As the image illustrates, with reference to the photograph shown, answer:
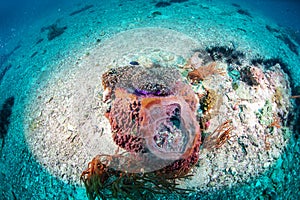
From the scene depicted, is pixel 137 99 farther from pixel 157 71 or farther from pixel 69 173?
pixel 69 173

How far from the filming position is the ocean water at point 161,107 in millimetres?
4160

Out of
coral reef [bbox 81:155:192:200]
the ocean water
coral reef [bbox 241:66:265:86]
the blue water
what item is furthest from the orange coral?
the blue water

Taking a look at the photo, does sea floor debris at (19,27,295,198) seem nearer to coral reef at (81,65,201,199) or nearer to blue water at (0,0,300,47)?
coral reef at (81,65,201,199)

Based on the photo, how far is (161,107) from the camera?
3.80 meters

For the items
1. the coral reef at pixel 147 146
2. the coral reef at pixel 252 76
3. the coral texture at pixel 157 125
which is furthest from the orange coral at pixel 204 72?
the coral reef at pixel 147 146

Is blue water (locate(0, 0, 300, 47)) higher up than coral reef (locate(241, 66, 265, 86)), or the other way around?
blue water (locate(0, 0, 300, 47))

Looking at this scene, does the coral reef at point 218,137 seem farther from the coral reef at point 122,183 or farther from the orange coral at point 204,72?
the orange coral at point 204,72

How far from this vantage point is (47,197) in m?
4.31

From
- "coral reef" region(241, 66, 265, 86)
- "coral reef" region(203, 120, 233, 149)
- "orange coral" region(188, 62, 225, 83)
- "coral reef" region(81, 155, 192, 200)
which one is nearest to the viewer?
"coral reef" region(81, 155, 192, 200)

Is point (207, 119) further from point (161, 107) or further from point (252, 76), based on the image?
point (252, 76)

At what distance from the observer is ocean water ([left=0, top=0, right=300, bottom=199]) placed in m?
4.16

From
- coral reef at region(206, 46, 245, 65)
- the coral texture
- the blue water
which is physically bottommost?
the coral texture

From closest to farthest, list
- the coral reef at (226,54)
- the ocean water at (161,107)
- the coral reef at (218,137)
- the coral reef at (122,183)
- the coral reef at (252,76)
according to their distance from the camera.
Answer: the coral reef at (122,183) < the ocean water at (161,107) < the coral reef at (218,137) < the coral reef at (252,76) < the coral reef at (226,54)

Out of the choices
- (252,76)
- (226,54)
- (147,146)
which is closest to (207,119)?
(147,146)
